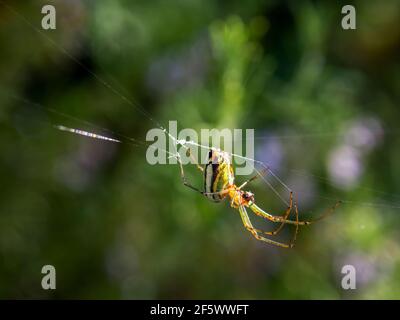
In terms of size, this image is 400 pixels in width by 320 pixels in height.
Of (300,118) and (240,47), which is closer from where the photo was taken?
(240,47)

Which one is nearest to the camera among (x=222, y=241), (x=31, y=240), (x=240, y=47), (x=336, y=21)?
(x=240, y=47)

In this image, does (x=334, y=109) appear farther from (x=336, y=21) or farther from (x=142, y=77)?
(x=142, y=77)

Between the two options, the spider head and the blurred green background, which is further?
the blurred green background

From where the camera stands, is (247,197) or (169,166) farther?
(169,166)

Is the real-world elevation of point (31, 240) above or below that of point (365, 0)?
below

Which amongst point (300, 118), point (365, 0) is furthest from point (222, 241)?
point (365, 0)

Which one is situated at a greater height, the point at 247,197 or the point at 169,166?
the point at 169,166

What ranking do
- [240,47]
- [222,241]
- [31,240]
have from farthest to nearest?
[31,240]
[222,241]
[240,47]

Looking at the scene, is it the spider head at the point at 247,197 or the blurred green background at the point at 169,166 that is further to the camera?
the blurred green background at the point at 169,166
